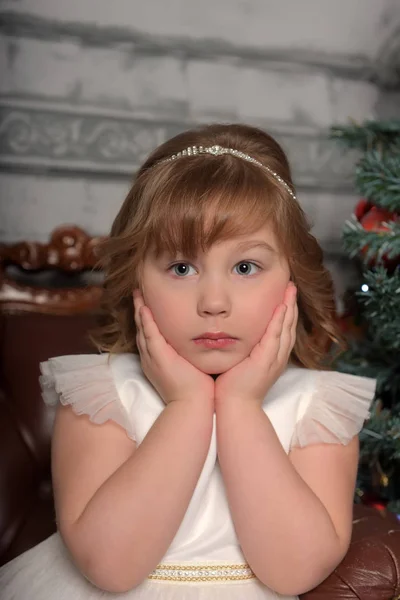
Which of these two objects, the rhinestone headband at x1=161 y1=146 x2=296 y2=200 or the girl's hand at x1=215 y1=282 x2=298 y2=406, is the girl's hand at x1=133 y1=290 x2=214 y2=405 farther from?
the rhinestone headband at x1=161 y1=146 x2=296 y2=200

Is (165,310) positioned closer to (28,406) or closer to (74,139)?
(28,406)

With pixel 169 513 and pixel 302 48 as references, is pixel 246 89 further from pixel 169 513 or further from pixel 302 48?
pixel 169 513

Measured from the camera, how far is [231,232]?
112cm

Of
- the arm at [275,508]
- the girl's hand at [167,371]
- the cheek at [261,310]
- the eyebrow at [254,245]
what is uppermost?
the eyebrow at [254,245]

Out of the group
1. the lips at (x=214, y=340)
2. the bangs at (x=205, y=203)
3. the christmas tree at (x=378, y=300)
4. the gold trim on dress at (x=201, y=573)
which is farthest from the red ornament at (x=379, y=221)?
the gold trim on dress at (x=201, y=573)

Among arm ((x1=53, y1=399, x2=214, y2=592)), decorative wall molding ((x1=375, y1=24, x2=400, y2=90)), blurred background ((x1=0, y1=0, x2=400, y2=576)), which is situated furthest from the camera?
decorative wall molding ((x1=375, y1=24, x2=400, y2=90))

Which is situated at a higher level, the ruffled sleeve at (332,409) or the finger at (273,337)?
the finger at (273,337)

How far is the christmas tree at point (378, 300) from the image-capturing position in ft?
5.18

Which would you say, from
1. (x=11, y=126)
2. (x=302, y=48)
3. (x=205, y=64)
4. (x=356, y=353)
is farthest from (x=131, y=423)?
(x=302, y=48)

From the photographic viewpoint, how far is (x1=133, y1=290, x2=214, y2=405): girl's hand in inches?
44.6

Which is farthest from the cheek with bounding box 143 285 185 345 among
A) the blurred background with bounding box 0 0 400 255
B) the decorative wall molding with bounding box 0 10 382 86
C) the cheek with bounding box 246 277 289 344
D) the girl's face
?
the decorative wall molding with bounding box 0 10 382 86

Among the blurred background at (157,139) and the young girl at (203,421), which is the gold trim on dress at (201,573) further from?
the blurred background at (157,139)

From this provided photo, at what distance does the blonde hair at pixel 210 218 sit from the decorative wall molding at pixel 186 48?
30.7 inches

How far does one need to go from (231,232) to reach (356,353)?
0.81 m
